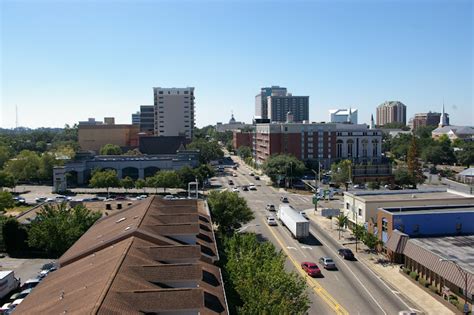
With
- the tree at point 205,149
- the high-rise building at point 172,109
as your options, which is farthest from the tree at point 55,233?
the high-rise building at point 172,109

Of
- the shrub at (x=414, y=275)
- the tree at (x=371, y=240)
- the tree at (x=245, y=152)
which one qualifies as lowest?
the shrub at (x=414, y=275)

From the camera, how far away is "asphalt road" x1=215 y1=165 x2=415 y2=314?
30453 mm

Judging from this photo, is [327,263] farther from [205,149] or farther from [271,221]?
[205,149]

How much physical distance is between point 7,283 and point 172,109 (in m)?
137

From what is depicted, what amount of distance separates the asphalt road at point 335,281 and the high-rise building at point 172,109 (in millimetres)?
111986

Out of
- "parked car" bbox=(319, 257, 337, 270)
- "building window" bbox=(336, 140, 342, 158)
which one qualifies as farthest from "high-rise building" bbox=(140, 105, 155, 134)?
"parked car" bbox=(319, 257, 337, 270)

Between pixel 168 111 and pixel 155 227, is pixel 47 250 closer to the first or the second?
pixel 155 227

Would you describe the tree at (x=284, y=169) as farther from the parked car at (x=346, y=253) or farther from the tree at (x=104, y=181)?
the parked car at (x=346, y=253)

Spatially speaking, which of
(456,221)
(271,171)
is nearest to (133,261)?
(456,221)

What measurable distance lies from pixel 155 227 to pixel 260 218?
28.7 m

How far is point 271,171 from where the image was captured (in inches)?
3674

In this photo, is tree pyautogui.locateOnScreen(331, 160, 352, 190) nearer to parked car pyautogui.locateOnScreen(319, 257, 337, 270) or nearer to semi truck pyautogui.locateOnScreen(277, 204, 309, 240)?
semi truck pyautogui.locateOnScreen(277, 204, 309, 240)

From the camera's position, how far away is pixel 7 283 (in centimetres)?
3319

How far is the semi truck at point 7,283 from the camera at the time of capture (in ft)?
107
